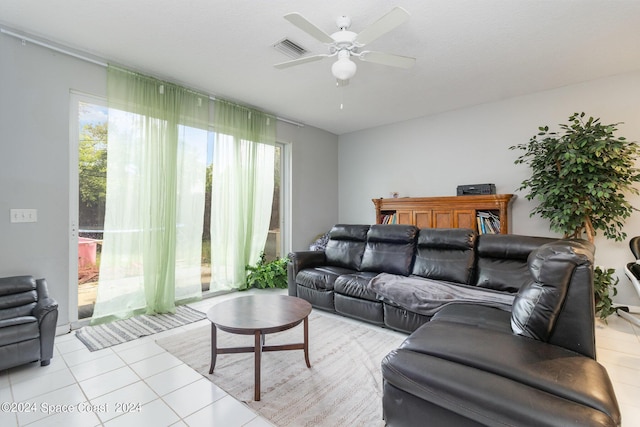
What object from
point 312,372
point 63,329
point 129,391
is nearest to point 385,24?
point 312,372

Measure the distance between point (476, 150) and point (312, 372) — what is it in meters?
3.84

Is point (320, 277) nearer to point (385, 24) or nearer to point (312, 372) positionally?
point (312, 372)

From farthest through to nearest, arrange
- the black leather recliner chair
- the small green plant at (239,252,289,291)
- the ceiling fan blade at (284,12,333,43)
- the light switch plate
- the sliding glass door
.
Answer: the small green plant at (239,252,289,291)
the sliding glass door
the light switch plate
the black leather recliner chair
the ceiling fan blade at (284,12,333,43)

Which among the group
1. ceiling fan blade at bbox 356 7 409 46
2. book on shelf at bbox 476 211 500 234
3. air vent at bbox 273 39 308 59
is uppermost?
air vent at bbox 273 39 308 59

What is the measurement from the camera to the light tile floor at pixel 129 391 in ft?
5.42

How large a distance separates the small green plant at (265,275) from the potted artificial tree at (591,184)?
11.0ft

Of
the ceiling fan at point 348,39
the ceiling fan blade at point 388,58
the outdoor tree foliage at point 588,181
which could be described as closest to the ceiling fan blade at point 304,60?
the ceiling fan at point 348,39

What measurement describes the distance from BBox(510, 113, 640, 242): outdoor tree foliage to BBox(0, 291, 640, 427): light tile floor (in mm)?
1228

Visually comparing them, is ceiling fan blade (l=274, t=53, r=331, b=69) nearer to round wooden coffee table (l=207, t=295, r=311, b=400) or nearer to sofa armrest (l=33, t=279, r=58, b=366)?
round wooden coffee table (l=207, t=295, r=311, b=400)

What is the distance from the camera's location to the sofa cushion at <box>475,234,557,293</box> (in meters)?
2.61

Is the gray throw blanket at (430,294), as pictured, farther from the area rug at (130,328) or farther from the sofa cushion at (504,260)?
the area rug at (130,328)

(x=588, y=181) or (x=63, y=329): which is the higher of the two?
(x=588, y=181)


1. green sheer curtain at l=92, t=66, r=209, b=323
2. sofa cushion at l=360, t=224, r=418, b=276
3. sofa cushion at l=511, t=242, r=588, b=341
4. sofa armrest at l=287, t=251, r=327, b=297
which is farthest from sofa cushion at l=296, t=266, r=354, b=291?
sofa cushion at l=511, t=242, r=588, b=341

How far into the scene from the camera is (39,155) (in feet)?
8.66
